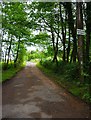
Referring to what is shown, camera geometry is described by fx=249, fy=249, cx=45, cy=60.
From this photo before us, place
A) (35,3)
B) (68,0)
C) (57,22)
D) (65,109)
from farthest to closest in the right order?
(57,22) → (35,3) → (68,0) → (65,109)

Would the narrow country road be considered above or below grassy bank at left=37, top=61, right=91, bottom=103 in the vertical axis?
below

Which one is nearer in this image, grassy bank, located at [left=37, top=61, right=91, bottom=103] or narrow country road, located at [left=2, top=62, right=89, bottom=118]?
narrow country road, located at [left=2, top=62, right=89, bottom=118]

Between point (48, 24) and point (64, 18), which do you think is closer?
point (64, 18)

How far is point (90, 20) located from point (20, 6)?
10.4 metres

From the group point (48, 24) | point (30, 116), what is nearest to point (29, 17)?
point (48, 24)

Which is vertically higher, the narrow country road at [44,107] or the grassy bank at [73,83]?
the grassy bank at [73,83]

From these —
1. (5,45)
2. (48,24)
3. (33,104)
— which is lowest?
(33,104)

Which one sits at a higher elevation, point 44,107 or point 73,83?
point 73,83

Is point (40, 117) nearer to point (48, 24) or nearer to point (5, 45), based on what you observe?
point (48, 24)

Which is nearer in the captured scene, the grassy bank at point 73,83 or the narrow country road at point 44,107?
the narrow country road at point 44,107

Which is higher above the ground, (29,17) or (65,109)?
(29,17)

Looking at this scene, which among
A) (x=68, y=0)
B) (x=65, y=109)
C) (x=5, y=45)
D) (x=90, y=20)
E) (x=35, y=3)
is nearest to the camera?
(x=65, y=109)

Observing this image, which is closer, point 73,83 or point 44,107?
point 44,107

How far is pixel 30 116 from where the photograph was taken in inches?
361
